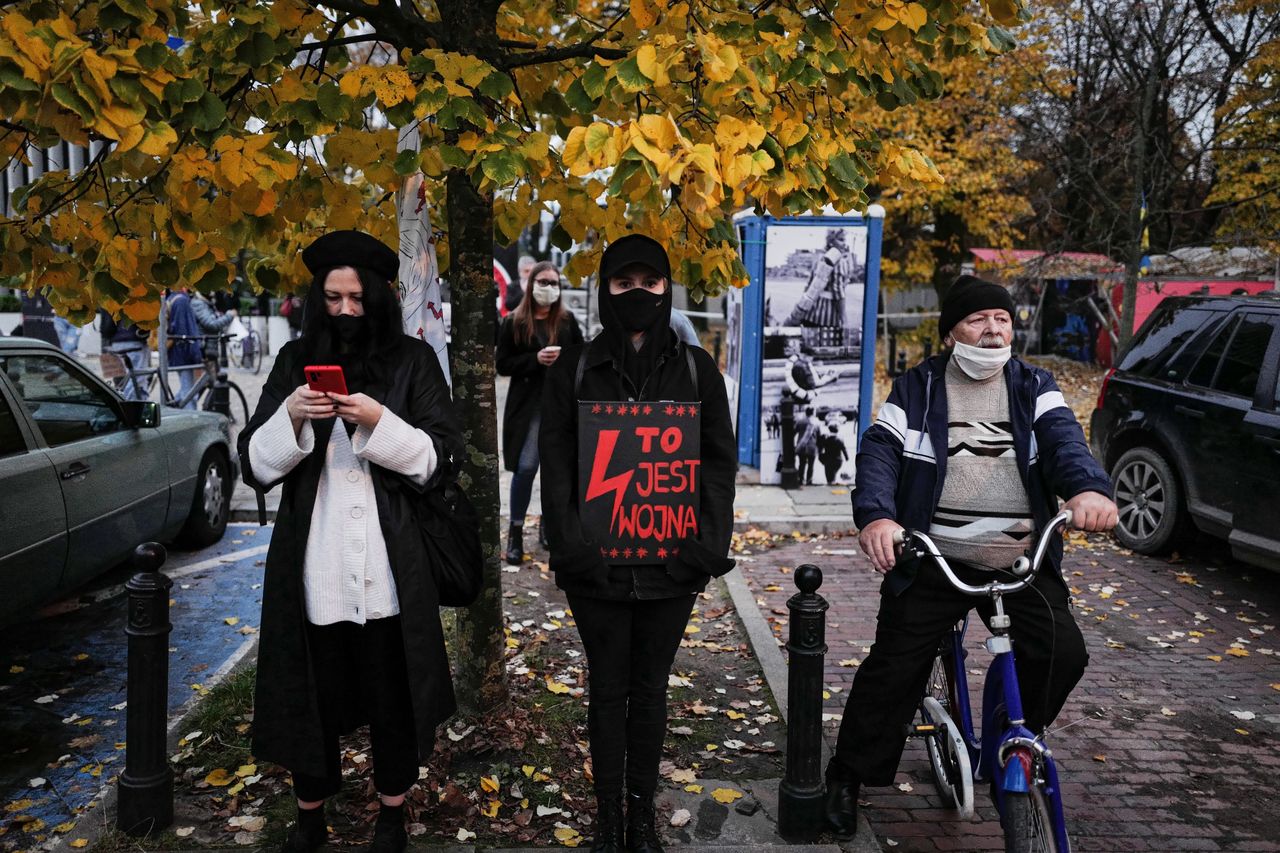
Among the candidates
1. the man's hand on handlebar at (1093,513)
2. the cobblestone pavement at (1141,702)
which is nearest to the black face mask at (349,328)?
the man's hand on handlebar at (1093,513)

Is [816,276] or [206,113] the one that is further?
[816,276]

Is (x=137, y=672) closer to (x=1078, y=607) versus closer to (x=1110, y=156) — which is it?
(x=1078, y=607)

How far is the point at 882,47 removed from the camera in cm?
403

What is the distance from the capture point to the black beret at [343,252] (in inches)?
120

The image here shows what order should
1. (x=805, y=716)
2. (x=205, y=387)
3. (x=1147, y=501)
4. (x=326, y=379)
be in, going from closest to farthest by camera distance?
(x=326, y=379)
(x=805, y=716)
(x=1147, y=501)
(x=205, y=387)

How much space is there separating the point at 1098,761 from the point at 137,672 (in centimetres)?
392

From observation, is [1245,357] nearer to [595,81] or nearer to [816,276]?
[816,276]

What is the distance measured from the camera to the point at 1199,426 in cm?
695

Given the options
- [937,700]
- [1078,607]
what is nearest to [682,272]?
[937,700]

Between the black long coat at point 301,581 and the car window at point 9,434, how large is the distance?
2699 millimetres

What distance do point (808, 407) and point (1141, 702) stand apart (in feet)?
16.0

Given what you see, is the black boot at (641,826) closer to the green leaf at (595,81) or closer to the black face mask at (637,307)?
the black face mask at (637,307)

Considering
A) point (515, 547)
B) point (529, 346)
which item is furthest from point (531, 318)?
point (515, 547)

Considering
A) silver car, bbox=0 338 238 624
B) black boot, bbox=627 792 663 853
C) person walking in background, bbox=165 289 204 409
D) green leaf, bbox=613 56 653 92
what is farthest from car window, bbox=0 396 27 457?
person walking in background, bbox=165 289 204 409
